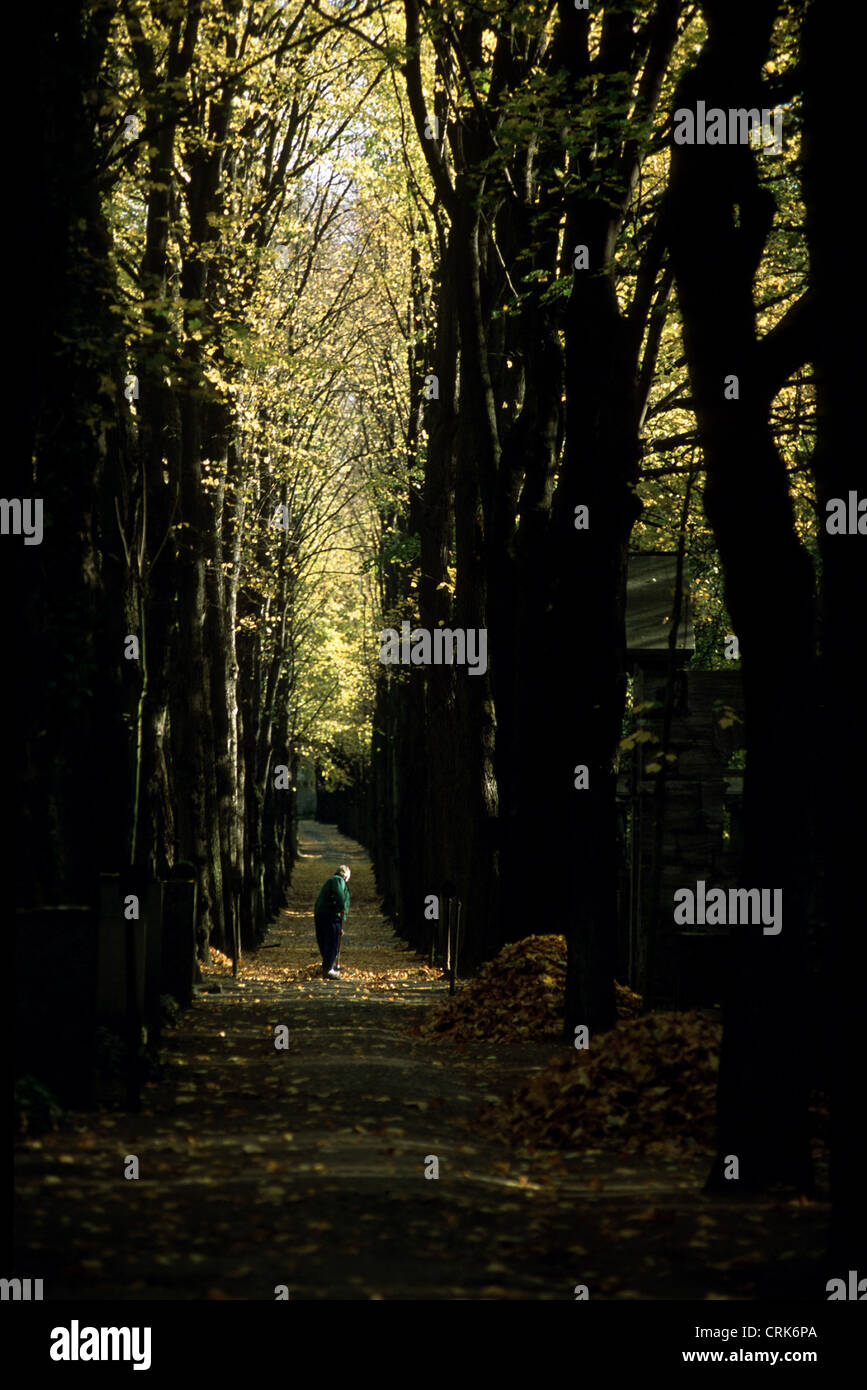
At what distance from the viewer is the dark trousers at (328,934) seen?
22.8 meters

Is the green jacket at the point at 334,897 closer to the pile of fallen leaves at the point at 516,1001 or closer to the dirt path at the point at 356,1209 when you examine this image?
the pile of fallen leaves at the point at 516,1001

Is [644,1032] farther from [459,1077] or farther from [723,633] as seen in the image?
[723,633]

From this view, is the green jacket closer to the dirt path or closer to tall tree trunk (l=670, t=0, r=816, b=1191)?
the dirt path

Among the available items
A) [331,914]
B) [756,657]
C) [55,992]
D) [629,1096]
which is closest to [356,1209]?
[55,992]

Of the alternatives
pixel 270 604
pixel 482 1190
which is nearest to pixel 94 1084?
pixel 482 1190

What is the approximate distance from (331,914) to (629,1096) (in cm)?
1250

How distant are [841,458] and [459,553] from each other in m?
14.0

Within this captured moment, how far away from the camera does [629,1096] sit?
1055 cm

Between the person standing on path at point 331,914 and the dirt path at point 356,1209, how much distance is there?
1010 centimetres

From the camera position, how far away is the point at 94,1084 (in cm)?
969

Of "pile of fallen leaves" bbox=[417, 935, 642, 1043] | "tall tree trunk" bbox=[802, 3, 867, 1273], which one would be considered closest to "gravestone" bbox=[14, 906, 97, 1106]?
"tall tree trunk" bbox=[802, 3, 867, 1273]

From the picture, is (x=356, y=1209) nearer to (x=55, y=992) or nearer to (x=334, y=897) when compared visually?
(x=55, y=992)

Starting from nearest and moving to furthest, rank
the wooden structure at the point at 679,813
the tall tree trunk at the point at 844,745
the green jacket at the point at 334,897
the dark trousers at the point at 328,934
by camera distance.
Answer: the tall tree trunk at the point at 844,745
the wooden structure at the point at 679,813
the green jacket at the point at 334,897
the dark trousers at the point at 328,934

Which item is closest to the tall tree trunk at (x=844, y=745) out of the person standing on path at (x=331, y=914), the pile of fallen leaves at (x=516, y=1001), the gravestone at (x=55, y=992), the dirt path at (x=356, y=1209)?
the dirt path at (x=356, y=1209)
